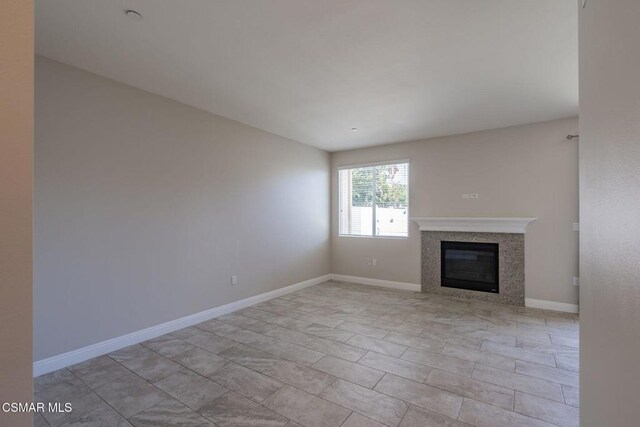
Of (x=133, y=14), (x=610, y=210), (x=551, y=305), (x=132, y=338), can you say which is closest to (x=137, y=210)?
(x=132, y=338)

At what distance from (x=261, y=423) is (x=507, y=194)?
465cm

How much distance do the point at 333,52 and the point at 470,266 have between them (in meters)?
4.13

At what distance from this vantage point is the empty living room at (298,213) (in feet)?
3.47

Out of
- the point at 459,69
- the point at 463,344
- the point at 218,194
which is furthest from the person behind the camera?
the point at 218,194

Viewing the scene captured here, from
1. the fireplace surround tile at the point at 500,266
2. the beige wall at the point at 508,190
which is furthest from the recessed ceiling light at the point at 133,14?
the fireplace surround tile at the point at 500,266

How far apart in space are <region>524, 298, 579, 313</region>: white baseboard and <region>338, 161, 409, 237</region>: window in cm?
213

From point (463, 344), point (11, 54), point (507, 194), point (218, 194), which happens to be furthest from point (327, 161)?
point (11, 54)

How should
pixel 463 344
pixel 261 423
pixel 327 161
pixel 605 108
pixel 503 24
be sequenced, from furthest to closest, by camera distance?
pixel 327 161 < pixel 463 344 < pixel 503 24 < pixel 261 423 < pixel 605 108

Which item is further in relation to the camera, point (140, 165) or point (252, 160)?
point (252, 160)

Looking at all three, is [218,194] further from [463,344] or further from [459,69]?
[463,344]

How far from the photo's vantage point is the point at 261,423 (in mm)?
2006

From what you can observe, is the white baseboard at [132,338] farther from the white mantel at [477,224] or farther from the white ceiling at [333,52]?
the white mantel at [477,224]

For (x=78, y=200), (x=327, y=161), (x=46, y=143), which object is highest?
(x=327, y=161)

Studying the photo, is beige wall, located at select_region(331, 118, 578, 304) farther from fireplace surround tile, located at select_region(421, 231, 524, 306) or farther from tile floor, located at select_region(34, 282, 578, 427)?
tile floor, located at select_region(34, 282, 578, 427)
